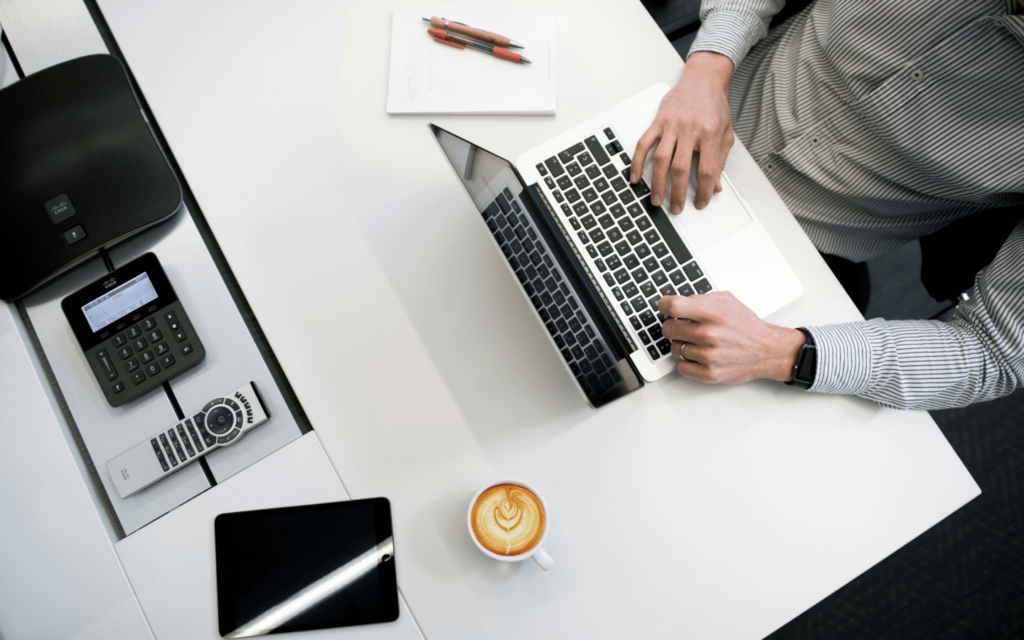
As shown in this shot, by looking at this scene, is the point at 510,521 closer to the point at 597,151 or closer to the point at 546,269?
the point at 546,269

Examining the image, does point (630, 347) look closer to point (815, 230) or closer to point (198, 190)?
point (815, 230)

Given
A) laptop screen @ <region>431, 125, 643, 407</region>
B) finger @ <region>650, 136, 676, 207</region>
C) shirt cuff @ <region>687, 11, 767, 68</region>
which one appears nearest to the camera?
laptop screen @ <region>431, 125, 643, 407</region>

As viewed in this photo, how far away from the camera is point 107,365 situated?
77 centimetres

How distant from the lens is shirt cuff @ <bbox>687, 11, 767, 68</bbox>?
2.85 ft

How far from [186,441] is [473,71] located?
664 millimetres

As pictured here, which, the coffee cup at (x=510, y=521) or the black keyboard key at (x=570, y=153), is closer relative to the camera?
the coffee cup at (x=510, y=521)

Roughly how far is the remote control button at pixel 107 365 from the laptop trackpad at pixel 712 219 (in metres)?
0.80

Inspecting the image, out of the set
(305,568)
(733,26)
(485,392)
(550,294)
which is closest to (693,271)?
(550,294)

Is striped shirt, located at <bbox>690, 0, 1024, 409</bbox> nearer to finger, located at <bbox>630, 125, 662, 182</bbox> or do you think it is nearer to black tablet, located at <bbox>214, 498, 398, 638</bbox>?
finger, located at <bbox>630, 125, 662, 182</bbox>

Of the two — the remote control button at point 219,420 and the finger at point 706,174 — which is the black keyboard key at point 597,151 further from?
the remote control button at point 219,420

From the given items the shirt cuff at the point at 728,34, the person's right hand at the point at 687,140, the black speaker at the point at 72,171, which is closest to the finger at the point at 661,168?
the person's right hand at the point at 687,140

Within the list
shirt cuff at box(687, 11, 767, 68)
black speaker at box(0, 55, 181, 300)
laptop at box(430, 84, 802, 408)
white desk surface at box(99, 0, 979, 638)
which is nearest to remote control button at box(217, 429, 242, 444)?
white desk surface at box(99, 0, 979, 638)

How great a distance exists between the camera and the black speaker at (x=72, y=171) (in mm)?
791

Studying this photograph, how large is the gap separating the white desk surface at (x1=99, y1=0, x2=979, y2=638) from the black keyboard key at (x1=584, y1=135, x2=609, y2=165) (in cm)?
8
